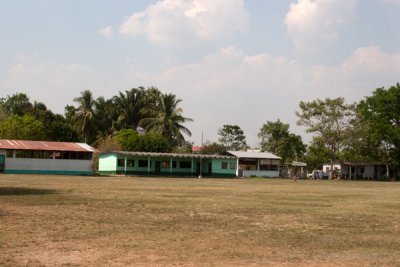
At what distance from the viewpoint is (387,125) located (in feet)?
228

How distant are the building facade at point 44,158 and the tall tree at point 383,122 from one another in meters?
37.9

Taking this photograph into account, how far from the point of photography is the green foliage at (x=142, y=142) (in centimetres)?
6650

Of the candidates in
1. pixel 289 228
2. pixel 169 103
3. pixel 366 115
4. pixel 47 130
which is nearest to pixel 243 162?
pixel 169 103

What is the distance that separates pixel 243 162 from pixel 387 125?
19.8m

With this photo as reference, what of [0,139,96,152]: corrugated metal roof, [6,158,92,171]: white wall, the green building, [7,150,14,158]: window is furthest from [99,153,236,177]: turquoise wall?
[7,150,14,158]: window

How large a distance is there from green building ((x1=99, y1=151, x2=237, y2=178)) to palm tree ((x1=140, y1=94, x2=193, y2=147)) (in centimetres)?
533

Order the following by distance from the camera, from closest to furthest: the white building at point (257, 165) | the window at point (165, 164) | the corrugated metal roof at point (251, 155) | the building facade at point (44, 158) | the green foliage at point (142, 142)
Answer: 1. the building facade at point (44, 158)
2. the green foliage at point (142, 142)
3. the window at point (165, 164)
4. the corrugated metal roof at point (251, 155)
5. the white building at point (257, 165)

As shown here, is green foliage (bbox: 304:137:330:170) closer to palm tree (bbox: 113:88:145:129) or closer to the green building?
the green building

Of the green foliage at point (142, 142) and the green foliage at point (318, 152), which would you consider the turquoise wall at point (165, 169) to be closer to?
the green foliage at point (142, 142)

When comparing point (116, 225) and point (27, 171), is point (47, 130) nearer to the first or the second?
point (27, 171)

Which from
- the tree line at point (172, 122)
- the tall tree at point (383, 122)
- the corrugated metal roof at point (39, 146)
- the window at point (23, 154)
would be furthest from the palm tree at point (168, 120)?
the tall tree at point (383, 122)

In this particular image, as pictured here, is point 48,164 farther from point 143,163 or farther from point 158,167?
point 158,167

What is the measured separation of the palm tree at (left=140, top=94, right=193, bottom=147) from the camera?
232 feet

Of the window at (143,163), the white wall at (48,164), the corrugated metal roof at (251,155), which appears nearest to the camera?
the white wall at (48,164)
